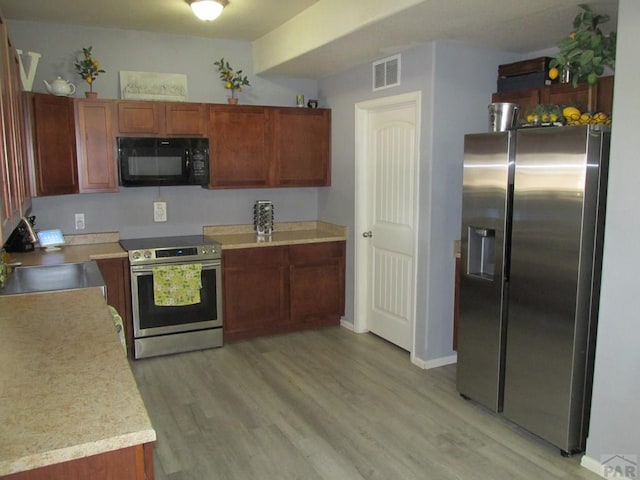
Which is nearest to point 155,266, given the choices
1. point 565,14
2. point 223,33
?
point 223,33

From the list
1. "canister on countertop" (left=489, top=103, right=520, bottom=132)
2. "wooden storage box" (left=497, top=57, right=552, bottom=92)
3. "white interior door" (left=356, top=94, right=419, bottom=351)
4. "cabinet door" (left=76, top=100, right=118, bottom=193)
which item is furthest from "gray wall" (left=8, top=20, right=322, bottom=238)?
"canister on countertop" (left=489, top=103, right=520, bottom=132)

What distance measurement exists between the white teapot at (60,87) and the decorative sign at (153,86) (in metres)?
0.48

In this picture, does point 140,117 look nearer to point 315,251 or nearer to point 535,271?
point 315,251

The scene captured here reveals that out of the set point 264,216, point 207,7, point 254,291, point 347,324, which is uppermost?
point 207,7

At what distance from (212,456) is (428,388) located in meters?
1.57

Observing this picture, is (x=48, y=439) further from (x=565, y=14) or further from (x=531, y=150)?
(x=565, y=14)

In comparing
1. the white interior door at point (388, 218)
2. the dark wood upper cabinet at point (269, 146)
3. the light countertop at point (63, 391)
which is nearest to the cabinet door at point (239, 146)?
the dark wood upper cabinet at point (269, 146)

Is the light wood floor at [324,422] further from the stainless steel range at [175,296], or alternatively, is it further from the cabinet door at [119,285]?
the cabinet door at [119,285]

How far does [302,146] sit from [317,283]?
1288mm

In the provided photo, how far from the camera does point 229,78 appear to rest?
468cm

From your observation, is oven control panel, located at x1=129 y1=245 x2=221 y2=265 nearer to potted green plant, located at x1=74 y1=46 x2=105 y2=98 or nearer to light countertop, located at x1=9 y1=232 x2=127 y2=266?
light countertop, located at x1=9 y1=232 x2=127 y2=266

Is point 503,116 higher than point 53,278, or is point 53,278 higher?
point 503,116

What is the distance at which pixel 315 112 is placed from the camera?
4949mm

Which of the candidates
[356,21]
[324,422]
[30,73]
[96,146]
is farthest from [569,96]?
[30,73]
